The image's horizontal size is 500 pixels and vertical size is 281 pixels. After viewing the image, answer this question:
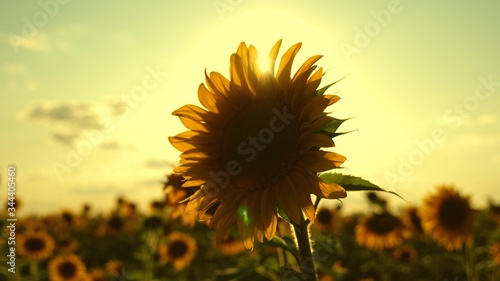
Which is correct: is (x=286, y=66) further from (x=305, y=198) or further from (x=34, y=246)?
(x=34, y=246)

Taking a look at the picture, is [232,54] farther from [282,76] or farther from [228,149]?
[228,149]

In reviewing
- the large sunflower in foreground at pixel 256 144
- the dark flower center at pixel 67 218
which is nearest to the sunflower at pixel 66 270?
the dark flower center at pixel 67 218

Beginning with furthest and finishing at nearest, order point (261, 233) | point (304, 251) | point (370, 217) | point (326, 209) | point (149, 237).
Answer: point (326, 209)
point (370, 217)
point (149, 237)
point (261, 233)
point (304, 251)

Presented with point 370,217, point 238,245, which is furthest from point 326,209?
point 238,245

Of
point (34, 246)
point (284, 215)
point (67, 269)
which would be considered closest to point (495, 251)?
point (284, 215)

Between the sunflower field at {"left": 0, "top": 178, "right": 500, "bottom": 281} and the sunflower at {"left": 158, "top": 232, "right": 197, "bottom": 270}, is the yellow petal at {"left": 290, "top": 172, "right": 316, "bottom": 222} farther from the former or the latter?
the sunflower at {"left": 158, "top": 232, "right": 197, "bottom": 270}

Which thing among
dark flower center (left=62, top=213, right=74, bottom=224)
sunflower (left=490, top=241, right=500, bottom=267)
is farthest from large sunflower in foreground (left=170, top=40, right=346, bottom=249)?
dark flower center (left=62, top=213, right=74, bottom=224)
